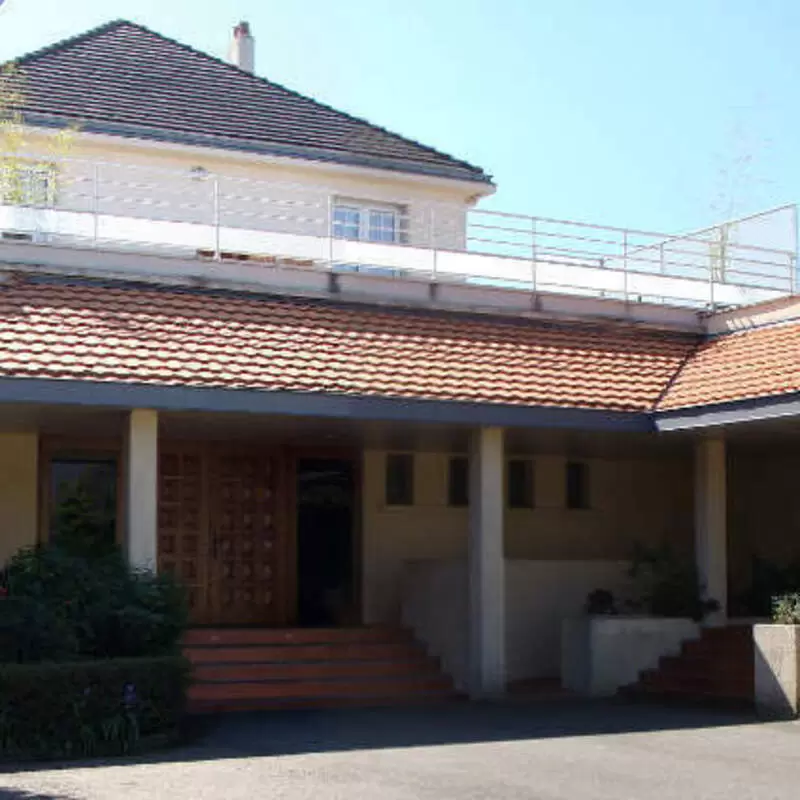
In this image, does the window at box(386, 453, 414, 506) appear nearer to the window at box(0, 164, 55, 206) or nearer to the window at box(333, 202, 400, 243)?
the window at box(333, 202, 400, 243)

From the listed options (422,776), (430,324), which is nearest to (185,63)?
(430,324)

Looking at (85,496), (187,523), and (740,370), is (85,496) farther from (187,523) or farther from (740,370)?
(740,370)

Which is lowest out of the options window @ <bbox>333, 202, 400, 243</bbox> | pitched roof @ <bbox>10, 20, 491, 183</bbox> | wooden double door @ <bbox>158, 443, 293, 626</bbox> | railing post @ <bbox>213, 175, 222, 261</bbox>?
wooden double door @ <bbox>158, 443, 293, 626</bbox>

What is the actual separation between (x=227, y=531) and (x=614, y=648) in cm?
537

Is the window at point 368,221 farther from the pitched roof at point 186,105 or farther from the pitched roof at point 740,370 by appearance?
the pitched roof at point 740,370

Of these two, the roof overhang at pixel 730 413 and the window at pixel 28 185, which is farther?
the window at pixel 28 185

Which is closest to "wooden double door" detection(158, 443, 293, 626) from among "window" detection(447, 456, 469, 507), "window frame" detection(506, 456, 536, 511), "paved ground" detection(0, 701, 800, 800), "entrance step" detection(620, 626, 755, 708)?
"window" detection(447, 456, 469, 507)

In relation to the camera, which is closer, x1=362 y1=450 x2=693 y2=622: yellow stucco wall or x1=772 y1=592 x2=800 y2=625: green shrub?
x1=772 y1=592 x2=800 y2=625: green shrub

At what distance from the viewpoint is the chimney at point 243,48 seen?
1137 inches

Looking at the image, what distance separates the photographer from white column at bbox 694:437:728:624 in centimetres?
1794

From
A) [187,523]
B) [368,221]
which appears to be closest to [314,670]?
[187,523]

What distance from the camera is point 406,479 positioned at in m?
20.3

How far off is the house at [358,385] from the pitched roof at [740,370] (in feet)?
0.16

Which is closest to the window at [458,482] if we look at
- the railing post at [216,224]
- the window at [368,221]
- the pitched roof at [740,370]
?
the pitched roof at [740,370]
